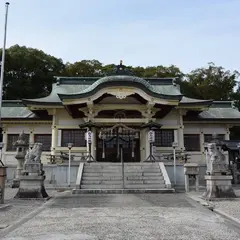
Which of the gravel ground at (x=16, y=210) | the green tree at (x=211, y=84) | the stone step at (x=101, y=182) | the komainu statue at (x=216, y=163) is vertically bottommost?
the gravel ground at (x=16, y=210)

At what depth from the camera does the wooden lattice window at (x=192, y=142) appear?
25.1 m

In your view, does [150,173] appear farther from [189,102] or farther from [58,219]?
[58,219]

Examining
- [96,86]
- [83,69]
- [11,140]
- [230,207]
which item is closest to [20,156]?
[96,86]

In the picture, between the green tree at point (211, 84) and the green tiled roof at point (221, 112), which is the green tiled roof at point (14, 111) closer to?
the green tiled roof at point (221, 112)

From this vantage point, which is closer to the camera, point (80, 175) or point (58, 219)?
point (58, 219)

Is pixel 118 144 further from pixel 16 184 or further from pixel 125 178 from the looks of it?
pixel 16 184

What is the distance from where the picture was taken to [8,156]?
24578 millimetres

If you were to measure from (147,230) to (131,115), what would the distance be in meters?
17.3

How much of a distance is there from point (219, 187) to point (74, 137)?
13.6 meters

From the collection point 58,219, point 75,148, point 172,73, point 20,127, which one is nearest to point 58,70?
point 172,73

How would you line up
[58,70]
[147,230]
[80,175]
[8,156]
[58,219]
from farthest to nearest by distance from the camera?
[58,70] < [8,156] < [80,175] < [58,219] < [147,230]

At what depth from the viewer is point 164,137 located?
78.3 ft

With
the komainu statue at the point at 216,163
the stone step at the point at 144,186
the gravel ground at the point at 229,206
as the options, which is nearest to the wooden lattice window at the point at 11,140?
the stone step at the point at 144,186

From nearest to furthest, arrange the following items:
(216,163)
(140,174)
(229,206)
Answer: (229,206) < (216,163) < (140,174)
